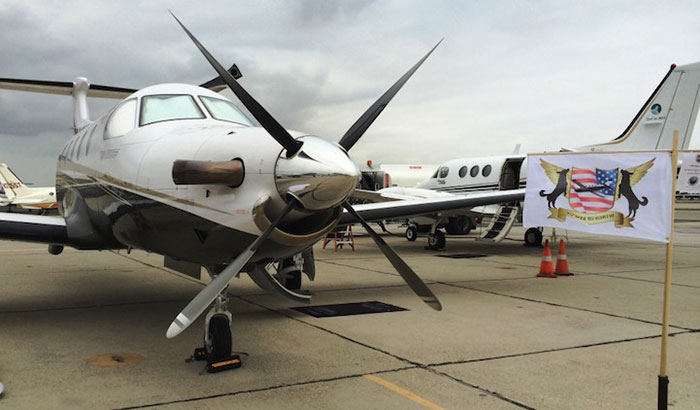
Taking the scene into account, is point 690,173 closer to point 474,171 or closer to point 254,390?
point 254,390

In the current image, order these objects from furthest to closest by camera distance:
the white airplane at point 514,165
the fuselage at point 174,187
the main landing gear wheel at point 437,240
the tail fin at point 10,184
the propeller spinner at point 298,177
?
the tail fin at point 10,184
the main landing gear wheel at point 437,240
the white airplane at point 514,165
the fuselage at point 174,187
the propeller spinner at point 298,177

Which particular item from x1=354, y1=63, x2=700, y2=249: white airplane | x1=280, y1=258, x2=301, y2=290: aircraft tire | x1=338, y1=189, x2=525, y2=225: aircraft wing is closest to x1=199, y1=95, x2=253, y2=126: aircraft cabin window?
x1=280, y1=258, x2=301, y2=290: aircraft tire

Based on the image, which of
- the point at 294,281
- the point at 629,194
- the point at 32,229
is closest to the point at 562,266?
the point at 294,281

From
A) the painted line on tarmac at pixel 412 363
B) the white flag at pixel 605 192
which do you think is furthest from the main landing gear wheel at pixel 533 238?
the white flag at pixel 605 192

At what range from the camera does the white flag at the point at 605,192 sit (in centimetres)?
393

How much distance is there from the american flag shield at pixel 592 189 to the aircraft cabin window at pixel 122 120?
14.8ft

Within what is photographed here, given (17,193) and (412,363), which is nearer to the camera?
(412,363)

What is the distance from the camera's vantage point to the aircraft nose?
152 inches

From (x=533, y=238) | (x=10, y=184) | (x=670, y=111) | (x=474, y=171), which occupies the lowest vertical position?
(x=533, y=238)

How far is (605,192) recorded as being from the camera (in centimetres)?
437

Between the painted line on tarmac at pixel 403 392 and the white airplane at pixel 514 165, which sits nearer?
the painted line on tarmac at pixel 403 392

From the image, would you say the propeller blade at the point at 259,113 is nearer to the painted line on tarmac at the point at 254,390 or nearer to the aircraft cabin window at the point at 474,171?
the painted line on tarmac at the point at 254,390

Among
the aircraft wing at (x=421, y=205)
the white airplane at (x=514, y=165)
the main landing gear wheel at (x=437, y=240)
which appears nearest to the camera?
the aircraft wing at (x=421, y=205)

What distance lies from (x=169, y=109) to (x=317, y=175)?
286 centimetres
